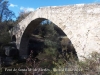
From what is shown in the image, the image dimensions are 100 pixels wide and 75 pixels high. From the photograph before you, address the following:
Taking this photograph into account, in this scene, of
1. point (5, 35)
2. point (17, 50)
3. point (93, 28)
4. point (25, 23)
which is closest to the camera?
point (93, 28)

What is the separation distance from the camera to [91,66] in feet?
9.87

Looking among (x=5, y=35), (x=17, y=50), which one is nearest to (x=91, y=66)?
(x=5, y=35)

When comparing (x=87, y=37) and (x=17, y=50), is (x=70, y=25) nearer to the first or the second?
(x=87, y=37)

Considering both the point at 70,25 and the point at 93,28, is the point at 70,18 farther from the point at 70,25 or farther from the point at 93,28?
the point at 93,28

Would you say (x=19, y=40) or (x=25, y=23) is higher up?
(x=25, y=23)

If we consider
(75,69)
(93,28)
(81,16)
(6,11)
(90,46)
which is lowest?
(75,69)

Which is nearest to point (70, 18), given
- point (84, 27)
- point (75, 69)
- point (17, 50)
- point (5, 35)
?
point (84, 27)

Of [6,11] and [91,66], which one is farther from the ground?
[6,11]

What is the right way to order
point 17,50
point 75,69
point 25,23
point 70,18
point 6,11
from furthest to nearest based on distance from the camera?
point 6,11 < point 17,50 < point 25,23 < point 70,18 < point 75,69

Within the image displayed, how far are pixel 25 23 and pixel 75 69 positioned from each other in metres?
9.97

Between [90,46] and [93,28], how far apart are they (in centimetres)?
69

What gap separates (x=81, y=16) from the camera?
691 cm

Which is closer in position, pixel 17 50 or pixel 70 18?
pixel 70 18

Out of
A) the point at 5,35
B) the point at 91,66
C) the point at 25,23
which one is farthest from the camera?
the point at 25,23
